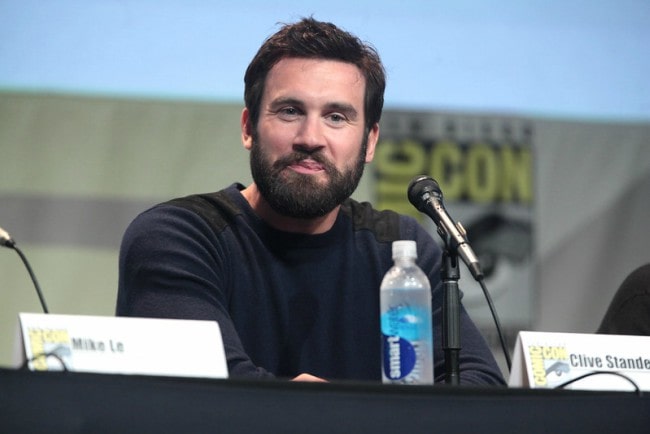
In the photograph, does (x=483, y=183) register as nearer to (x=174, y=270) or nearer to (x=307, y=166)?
(x=307, y=166)

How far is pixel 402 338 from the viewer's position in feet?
5.55

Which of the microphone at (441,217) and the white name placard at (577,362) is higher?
the microphone at (441,217)

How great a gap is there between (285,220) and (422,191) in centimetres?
52

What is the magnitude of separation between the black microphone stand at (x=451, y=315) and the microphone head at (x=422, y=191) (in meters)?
0.12

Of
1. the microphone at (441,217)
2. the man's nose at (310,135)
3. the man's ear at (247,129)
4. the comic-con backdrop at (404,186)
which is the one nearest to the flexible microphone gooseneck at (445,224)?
the microphone at (441,217)

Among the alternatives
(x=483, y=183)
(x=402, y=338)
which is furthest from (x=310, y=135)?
(x=483, y=183)

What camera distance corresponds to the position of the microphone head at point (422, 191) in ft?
6.44

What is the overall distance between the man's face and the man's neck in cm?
4

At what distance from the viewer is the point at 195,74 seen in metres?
3.62

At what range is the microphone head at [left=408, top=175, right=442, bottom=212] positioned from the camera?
196cm

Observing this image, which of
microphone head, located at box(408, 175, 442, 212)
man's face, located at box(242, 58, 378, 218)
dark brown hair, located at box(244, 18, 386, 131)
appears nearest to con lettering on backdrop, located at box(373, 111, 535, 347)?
dark brown hair, located at box(244, 18, 386, 131)

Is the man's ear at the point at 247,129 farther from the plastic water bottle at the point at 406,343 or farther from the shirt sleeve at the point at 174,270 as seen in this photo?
the plastic water bottle at the point at 406,343

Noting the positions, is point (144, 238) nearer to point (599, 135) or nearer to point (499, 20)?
point (499, 20)

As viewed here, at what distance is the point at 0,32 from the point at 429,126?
1.58m
